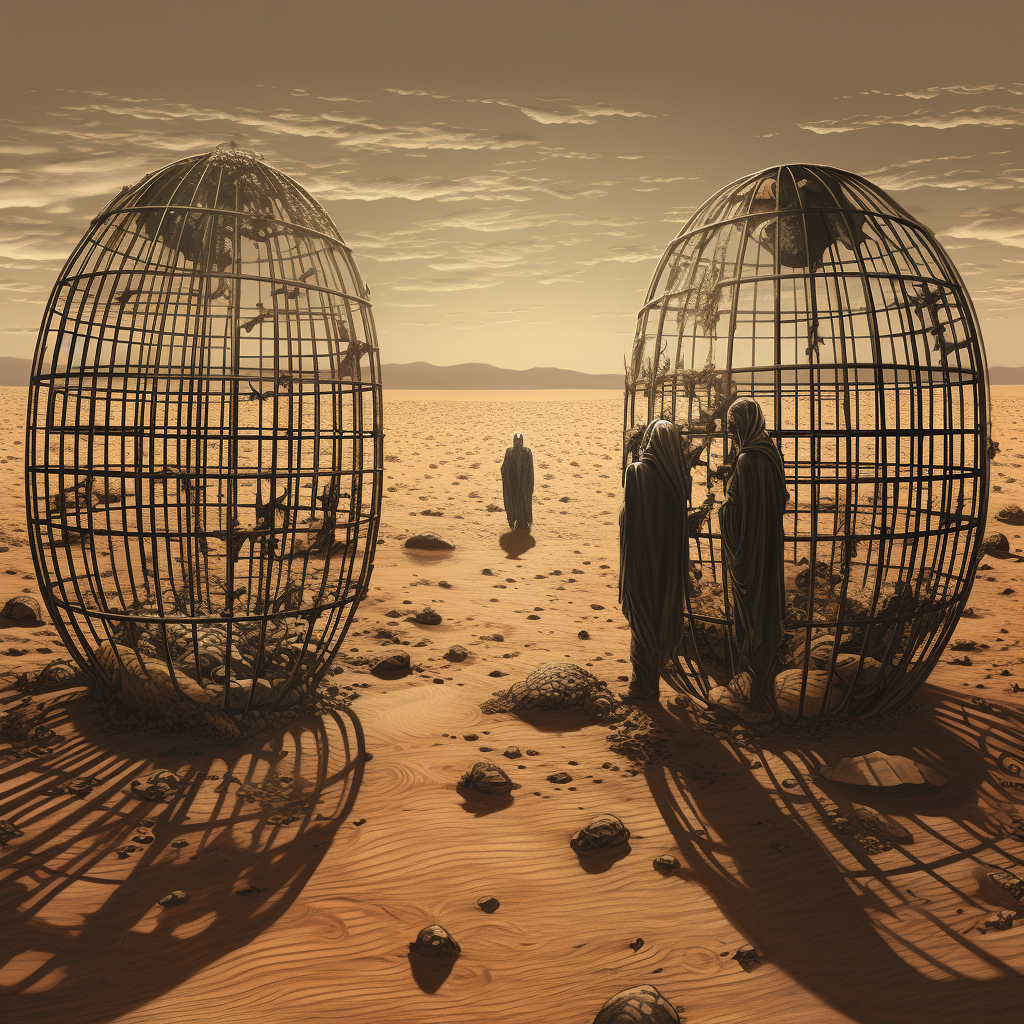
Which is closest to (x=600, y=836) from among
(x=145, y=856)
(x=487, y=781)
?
(x=487, y=781)

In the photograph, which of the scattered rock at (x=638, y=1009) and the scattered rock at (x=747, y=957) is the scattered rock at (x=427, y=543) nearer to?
the scattered rock at (x=747, y=957)

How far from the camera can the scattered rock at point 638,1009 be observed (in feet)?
13.6

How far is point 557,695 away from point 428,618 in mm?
3424

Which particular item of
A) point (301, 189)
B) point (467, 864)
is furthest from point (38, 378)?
point (467, 864)

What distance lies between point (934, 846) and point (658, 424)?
13.0ft

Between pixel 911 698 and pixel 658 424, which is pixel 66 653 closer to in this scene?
pixel 658 424

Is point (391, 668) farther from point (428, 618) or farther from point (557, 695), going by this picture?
point (557, 695)

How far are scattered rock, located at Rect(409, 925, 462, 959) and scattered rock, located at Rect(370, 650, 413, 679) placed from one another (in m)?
4.47

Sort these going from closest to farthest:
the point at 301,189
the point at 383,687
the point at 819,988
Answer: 1. the point at 819,988
2. the point at 301,189
3. the point at 383,687

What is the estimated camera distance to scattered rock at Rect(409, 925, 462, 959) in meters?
4.79

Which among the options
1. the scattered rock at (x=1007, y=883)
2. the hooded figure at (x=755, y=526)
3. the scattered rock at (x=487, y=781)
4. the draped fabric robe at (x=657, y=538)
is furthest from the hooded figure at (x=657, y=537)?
the scattered rock at (x=1007, y=883)

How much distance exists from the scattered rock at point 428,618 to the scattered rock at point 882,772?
583cm

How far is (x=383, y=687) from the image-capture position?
29.1 feet

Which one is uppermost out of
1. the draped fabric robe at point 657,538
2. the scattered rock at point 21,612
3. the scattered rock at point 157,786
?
the draped fabric robe at point 657,538
